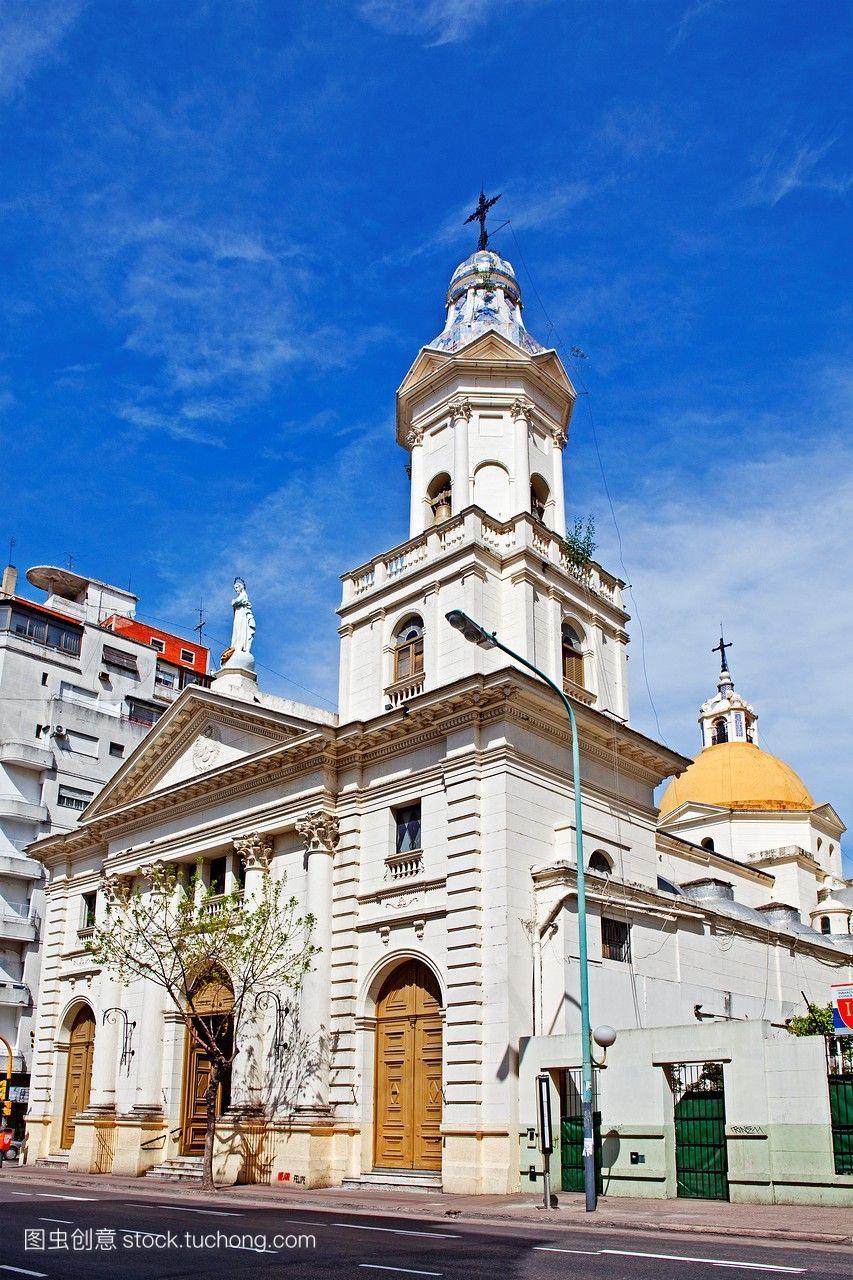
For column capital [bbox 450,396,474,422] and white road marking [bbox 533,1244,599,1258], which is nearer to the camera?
white road marking [bbox 533,1244,599,1258]

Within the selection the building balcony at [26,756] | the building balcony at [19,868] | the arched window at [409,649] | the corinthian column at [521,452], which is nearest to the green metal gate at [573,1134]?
the arched window at [409,649]

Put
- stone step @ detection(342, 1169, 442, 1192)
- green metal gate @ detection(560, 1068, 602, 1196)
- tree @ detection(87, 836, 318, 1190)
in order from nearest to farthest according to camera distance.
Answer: green metal gate @ detection(560, 1068, 602, 1196)
stone step @ detection(342, 1169, 442, 1192)
tree @ detection(87, 836, 318, 1190)

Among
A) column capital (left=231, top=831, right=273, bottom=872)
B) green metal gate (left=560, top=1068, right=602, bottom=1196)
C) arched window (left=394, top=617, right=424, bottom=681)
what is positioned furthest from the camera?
column capital (left=231, top=831, right=273, bottom=872)

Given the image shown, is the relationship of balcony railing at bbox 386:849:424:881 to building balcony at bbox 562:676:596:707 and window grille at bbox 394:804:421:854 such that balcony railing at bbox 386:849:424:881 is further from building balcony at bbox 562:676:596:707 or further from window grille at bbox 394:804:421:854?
building balcony at bbox 562:676:596:707

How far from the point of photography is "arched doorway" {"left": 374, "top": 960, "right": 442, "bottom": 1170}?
26.5m

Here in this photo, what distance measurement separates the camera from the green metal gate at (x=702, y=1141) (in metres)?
21.5

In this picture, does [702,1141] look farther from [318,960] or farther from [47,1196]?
[47,1196]

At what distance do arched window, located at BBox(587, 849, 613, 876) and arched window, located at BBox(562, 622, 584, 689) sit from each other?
14.9 ft

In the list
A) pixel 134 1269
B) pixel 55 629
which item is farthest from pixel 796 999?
pixel 55 629

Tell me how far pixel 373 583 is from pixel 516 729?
25.6 ft

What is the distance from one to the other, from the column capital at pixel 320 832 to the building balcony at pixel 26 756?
3059cm

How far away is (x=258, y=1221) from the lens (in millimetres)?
18484

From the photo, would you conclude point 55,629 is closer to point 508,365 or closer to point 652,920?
point 508,365

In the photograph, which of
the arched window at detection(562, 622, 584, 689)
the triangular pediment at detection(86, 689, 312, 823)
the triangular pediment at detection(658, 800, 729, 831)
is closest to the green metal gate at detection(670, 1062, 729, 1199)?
the arched window at detection(562, 622, 584, 689)
